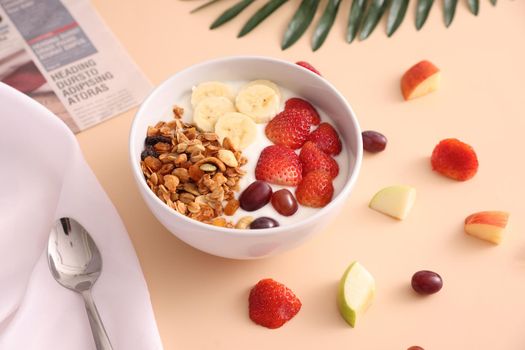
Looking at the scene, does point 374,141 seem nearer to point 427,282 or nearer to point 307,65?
point 307,65

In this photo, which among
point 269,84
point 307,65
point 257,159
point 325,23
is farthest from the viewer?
point 325,23

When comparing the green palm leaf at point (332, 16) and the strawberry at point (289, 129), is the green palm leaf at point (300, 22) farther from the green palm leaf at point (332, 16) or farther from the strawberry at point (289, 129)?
the strawberry at point (289, 129)

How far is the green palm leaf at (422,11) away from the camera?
1.68m

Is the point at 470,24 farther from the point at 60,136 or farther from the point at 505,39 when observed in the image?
the point at 60,136

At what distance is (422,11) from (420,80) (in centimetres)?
27

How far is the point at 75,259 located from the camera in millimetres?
1188

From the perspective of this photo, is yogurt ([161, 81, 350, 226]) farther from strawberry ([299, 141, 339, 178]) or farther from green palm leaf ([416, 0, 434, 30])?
green palm leaf ([416, 0, 434, 30])

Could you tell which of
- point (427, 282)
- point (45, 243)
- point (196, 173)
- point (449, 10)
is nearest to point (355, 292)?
point (427, 282)

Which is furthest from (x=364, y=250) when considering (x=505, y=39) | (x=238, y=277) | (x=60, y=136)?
(x=505, y=39)

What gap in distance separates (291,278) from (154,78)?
61cm

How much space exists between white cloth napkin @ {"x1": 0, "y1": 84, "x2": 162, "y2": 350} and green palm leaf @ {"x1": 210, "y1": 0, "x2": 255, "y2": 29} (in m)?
0.53

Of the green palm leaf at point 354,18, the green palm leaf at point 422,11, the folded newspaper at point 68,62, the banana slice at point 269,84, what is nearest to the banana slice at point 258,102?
the banana slice at point 269,84

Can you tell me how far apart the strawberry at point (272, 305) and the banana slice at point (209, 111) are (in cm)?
32

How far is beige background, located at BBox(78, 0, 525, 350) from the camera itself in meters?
1.18
